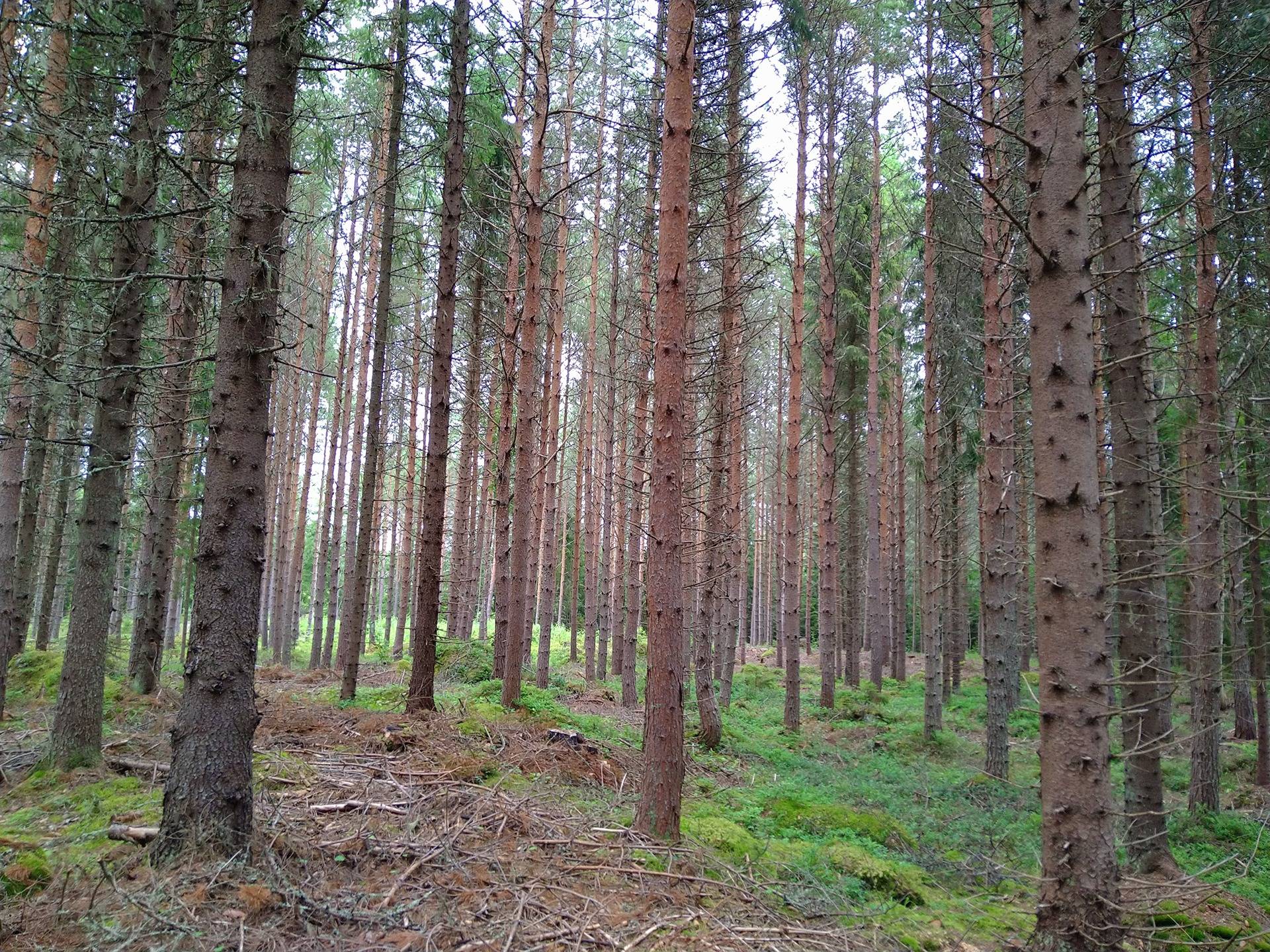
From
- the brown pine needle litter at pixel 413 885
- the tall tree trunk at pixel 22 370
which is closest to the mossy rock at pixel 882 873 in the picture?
the brown pine needle litter at pixel 413 885

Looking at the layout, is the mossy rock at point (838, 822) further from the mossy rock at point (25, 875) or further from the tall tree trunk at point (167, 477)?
the tall tree trunk at point (167, 477)

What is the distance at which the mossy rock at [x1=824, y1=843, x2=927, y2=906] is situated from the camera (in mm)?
5176

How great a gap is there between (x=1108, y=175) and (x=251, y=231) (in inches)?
283

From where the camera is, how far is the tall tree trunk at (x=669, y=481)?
5.18 meters

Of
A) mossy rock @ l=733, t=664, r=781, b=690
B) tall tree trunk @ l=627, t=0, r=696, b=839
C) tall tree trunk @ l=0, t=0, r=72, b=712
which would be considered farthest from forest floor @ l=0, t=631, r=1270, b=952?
mossy rock @ l=733, t=664, r=781, b=690

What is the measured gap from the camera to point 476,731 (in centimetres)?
775

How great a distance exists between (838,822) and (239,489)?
629 cm

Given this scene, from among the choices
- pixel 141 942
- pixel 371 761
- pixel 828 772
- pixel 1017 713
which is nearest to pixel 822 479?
pixel 828 772

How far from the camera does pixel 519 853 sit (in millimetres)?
4648

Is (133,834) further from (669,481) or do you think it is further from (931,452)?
(931,452)

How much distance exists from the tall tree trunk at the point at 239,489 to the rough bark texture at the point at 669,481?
107 inches

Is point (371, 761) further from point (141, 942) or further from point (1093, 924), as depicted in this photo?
point (1093, 924)

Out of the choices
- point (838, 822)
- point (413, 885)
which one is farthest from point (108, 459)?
point (838, 822)

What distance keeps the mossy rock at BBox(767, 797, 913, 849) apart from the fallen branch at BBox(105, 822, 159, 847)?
5.30m
